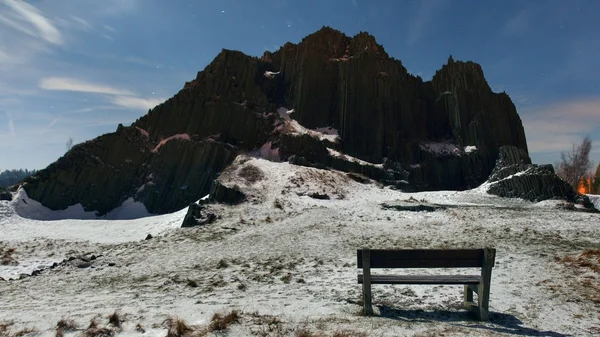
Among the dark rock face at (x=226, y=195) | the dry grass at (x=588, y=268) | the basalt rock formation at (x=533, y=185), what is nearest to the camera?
the dry grass at (x=588, y=268)

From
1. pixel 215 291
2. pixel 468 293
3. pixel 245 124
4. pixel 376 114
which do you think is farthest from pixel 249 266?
pixel 376 114

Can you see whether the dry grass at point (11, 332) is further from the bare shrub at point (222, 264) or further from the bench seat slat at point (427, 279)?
the bench seat slat at point (427, 279)

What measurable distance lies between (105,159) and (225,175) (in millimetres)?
20552

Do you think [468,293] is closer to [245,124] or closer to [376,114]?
[245,124]

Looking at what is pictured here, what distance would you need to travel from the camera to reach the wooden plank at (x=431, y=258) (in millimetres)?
6738

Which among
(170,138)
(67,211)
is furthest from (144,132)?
(67,211)

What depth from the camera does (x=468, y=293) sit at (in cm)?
760

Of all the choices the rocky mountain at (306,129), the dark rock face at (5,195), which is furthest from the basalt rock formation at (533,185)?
the dark rock face at (5,195)

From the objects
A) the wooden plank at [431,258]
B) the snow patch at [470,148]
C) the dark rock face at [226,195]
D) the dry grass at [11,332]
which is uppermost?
the snow patch at [470,148]

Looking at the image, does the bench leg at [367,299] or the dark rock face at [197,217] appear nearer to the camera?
the bench leg at [367,299]

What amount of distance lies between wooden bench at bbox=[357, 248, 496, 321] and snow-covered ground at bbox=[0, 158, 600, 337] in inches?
18.5

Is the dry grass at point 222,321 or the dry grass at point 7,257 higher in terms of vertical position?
the dry grass at point 222,321

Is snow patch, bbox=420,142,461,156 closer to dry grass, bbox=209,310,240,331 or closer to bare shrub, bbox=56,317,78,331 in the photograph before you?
dry grass, bbox=209,310,240,331

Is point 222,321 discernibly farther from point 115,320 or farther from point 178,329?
point 115,320
